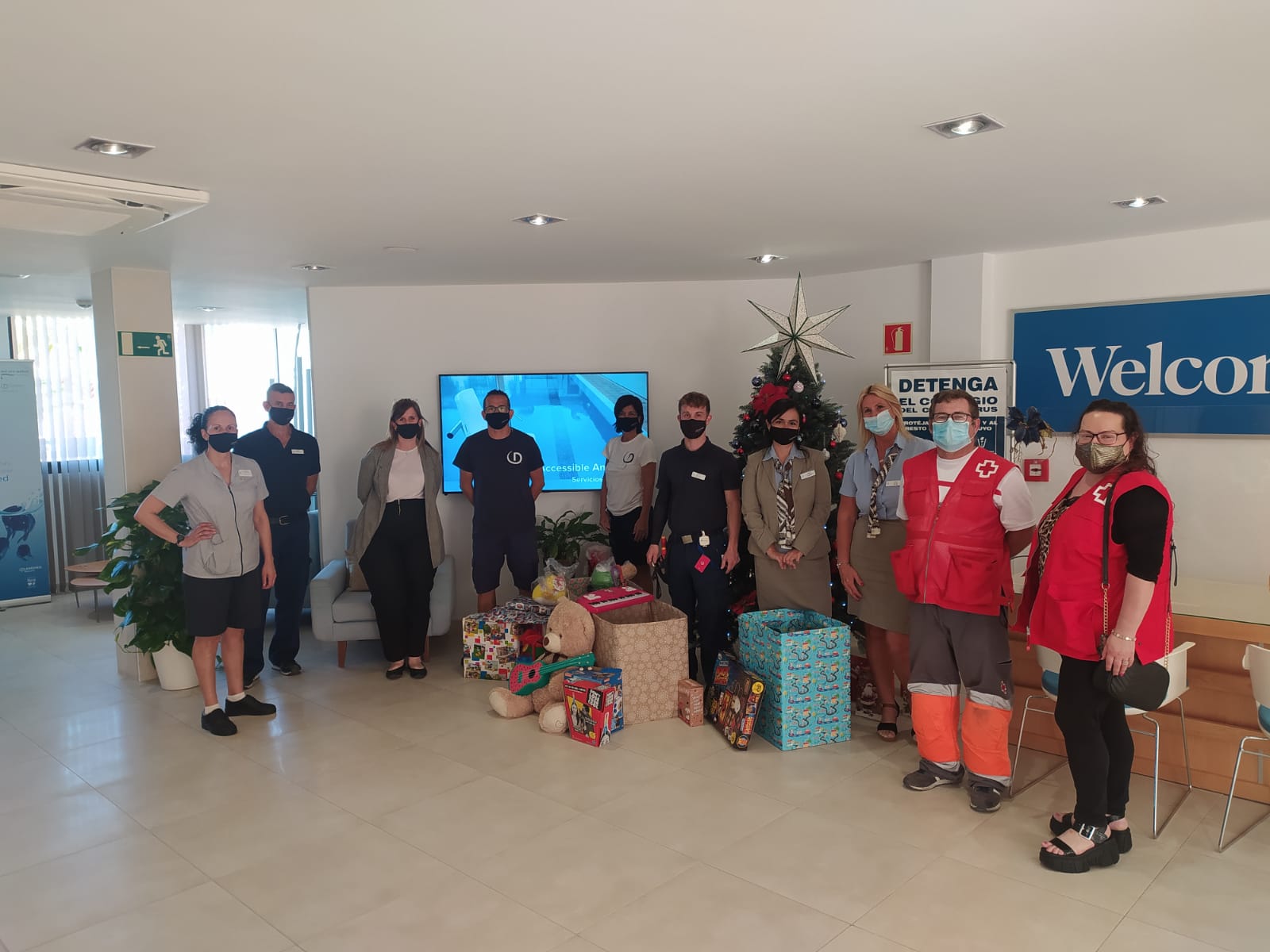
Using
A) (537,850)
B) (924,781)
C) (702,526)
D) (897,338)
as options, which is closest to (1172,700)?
(924,781)

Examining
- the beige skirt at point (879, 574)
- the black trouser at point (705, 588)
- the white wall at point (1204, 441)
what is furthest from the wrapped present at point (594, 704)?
the white wall at point (1204, 441)

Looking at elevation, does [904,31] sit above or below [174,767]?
above

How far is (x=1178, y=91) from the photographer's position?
103 inches

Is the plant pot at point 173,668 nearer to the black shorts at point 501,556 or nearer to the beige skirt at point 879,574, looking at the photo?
the black shorts at point 501,556

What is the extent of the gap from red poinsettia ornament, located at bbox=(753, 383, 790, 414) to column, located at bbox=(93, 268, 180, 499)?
11.2ft

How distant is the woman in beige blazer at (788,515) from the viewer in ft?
14.5

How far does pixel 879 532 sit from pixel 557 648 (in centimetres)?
165

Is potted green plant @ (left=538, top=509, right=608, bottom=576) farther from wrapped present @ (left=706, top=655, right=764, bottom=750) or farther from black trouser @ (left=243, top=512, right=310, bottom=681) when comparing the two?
wrapped present @ (left=706, top=655, right=764, bottom=750)

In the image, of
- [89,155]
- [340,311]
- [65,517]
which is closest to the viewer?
[89,155]

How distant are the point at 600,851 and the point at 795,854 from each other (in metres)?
0.68

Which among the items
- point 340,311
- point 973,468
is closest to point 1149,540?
point 973,468

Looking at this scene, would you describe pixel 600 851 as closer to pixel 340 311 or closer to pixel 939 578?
pixel 939 578

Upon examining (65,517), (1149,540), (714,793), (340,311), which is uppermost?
(340,311)

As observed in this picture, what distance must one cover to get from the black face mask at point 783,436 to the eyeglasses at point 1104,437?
162cm
